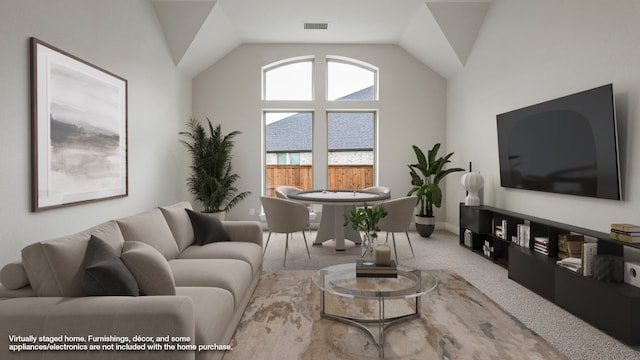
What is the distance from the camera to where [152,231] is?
2807 mm

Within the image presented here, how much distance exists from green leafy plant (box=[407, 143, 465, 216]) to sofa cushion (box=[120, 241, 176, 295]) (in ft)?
14.9

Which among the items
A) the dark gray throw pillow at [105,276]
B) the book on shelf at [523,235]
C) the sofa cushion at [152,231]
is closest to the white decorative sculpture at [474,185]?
the book on shelf at [523,235]

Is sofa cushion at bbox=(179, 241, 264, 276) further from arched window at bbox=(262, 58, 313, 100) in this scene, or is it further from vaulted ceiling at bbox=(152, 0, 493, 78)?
arched window at bbox=(262, 58, 313, 100)

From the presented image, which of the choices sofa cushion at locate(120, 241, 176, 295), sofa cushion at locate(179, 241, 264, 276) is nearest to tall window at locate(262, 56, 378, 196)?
sofa cushion at locate(179, 241, 264, 276)

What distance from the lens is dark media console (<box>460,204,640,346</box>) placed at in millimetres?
2514

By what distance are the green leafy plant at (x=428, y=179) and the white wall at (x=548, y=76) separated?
0.41 metres

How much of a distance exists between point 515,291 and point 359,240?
89.9 inches

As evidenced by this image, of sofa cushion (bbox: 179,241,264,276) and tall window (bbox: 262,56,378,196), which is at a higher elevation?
tall window (bbox: 262,56,378,196)

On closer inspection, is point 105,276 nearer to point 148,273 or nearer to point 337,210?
point 148,273

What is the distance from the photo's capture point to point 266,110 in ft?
22.9

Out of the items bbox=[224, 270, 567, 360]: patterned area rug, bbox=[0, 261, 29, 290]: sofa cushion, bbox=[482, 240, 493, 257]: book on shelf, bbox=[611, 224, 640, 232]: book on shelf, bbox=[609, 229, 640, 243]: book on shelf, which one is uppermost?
bbox=[611, 224, 640, 232]: book on shelf

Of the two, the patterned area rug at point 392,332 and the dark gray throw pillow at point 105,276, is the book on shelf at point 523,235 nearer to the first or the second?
the patterned area rug at point 392,332

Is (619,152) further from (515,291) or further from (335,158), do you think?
(335,158)

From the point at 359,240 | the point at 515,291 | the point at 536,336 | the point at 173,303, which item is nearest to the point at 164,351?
the point at 173,303
